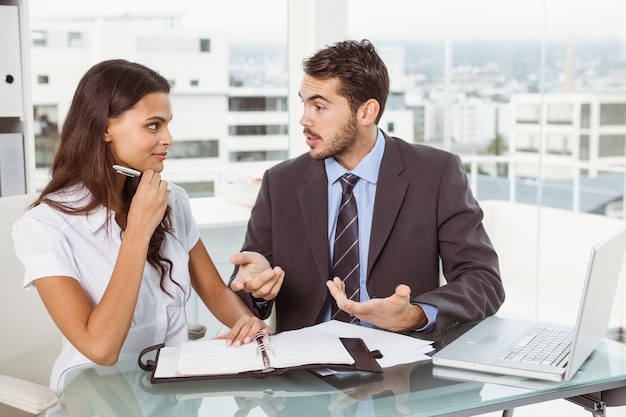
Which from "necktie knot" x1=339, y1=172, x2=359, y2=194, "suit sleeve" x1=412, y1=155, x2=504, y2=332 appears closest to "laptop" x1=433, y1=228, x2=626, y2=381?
"suit sleeve" x1=412, y1=155, x2=504, y2=332

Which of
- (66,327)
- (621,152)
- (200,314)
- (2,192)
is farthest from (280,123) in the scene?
(66,327)

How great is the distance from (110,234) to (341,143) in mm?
715

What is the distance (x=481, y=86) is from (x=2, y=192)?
255cm

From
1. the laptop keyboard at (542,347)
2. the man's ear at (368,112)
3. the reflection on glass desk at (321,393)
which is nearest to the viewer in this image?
the reflection on glass desk at (321,393)

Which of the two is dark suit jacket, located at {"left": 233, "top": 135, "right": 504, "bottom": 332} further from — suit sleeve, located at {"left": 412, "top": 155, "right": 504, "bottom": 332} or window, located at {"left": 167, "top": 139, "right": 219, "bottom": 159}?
window, located at {"left": 167, "top": 139, "right": 219, "bottom": 159}

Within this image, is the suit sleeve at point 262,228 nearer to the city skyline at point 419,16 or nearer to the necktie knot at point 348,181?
the necktie knot at point 348,181

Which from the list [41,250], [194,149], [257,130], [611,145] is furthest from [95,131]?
[611,145]

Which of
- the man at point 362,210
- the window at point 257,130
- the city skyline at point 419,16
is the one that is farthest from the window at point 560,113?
the man at point 362,210

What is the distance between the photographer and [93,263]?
1880 mm

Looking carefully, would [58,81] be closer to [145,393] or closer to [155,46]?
[155,46]

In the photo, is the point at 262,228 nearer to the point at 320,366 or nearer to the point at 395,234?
the point at 395,234

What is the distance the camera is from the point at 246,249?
2.38 m

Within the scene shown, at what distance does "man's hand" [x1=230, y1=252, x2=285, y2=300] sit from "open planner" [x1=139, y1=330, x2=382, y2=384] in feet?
0.92

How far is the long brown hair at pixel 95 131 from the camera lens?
1.87m
